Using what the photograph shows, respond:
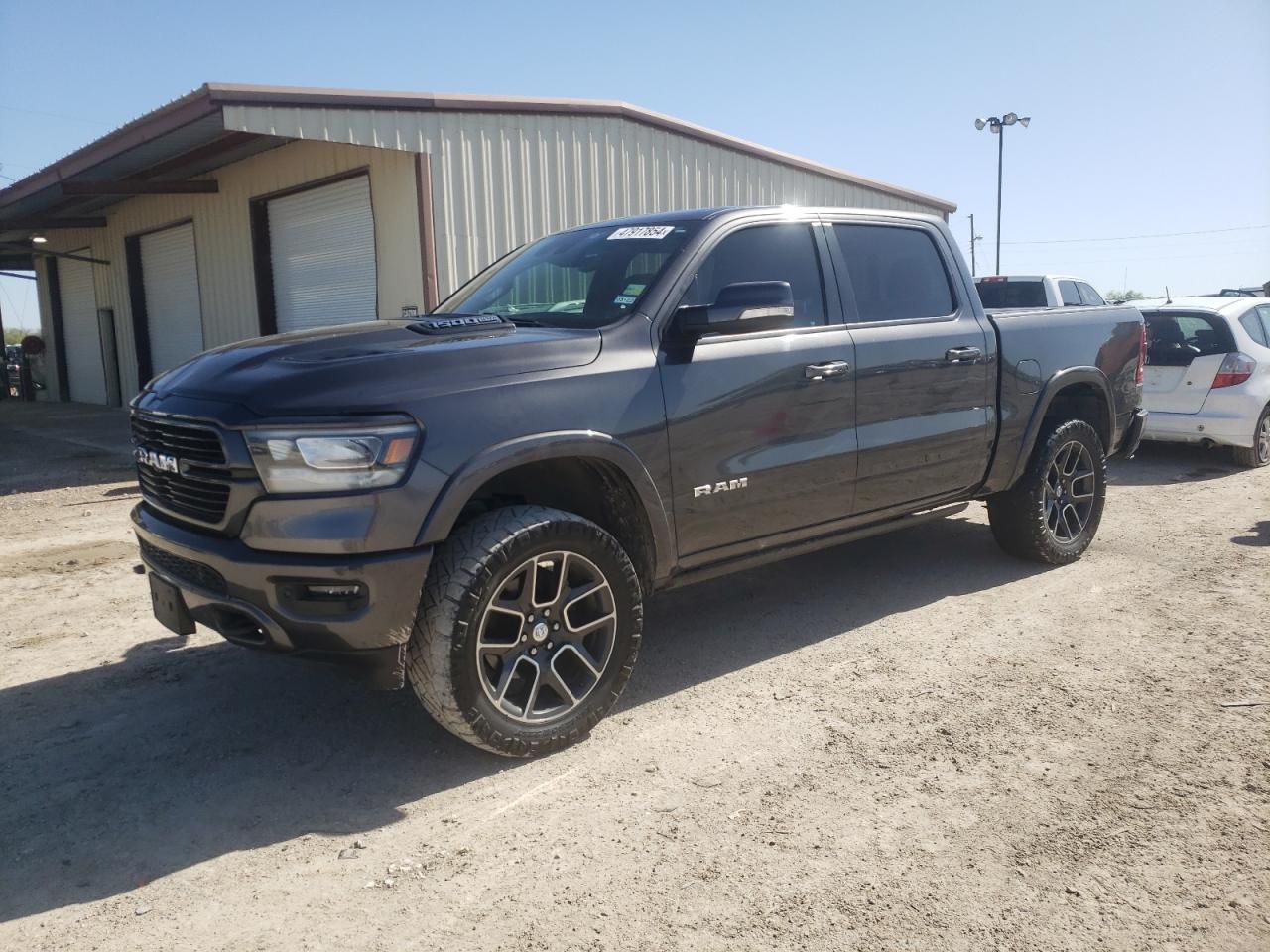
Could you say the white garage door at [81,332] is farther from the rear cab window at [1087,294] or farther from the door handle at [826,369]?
the door handle at [826,369]

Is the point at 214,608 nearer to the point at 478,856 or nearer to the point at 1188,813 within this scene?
the point at 478,856

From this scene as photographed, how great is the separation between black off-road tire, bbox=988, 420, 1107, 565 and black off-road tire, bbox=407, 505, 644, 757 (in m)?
3.07

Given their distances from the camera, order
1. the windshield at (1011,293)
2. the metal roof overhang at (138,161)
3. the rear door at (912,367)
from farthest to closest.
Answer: the windshield at (1011,293), the metal roof overhang at (138,161), the rear door at (912,367)

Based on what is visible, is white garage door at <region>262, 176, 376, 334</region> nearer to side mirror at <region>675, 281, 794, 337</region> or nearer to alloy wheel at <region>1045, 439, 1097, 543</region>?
alloy wheel at <region>1045, 439, 1097, 543</region>

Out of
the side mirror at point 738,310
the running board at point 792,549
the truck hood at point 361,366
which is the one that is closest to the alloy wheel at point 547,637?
the running board at point 792,549

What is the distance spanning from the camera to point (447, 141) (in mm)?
11430

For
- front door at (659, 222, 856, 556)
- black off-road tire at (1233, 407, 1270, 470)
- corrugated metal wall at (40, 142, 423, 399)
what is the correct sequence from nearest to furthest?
front door at (659, 222, 856, 556) → black off-road tire at (1233, 407, 1270, 470) → corrugated metal wall at (40, 142, 423, 399)

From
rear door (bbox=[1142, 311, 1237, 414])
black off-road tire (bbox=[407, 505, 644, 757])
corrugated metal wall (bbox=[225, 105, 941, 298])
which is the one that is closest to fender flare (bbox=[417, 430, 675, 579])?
black off-road tire (bbox=[407, 505, 644, 757])

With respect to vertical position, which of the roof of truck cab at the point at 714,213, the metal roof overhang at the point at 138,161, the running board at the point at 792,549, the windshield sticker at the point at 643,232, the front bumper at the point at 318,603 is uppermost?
the metal roof overhang at the point at 138,161

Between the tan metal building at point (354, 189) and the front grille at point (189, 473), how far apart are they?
24.6 feet

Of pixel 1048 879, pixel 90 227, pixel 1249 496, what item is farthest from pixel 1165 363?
pixel 90 227

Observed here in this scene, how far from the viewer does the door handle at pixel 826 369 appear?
4164mm

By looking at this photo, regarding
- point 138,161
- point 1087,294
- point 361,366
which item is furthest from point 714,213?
point 138,161

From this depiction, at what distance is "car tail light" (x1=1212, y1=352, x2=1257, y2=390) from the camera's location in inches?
352
